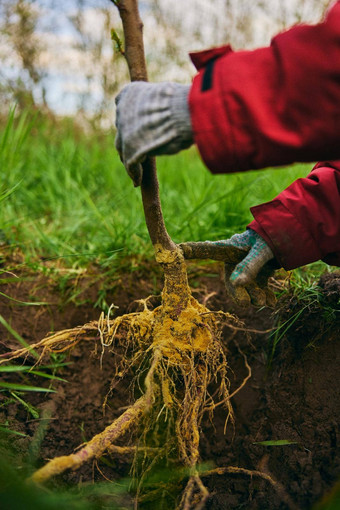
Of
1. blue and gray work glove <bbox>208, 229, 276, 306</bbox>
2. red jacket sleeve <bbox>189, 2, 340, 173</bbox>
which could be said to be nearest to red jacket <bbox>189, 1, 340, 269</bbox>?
red jacket sleeve <bbox>189, 2, 340, 173</bbox>

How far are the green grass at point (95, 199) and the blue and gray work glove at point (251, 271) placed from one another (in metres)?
0.41

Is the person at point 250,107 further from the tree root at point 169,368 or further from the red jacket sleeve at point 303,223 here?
→ the tree root at point 169,368

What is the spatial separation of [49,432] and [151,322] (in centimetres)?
47

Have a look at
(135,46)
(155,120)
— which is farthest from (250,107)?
(135,46)

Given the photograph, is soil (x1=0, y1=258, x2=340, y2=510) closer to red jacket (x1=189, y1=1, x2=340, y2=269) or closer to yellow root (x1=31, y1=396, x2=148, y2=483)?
yellow root (x1=31, y1=396, x2=148, y2=483)

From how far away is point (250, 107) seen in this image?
32.1 inches

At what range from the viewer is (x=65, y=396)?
140cm

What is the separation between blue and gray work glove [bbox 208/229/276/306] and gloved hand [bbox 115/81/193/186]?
A: 0.41 meters

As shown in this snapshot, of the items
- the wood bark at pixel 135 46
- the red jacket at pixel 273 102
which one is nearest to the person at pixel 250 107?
the red jacket at pixel 273 102

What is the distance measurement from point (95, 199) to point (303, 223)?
1671mm

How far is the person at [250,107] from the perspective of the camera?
820 mm

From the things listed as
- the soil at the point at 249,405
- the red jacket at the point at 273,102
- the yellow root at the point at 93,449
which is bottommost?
the soil at the point at 249,405

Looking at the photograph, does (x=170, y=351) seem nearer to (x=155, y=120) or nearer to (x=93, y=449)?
(x=93, y=449)

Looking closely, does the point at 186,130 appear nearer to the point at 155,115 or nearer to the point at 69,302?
the point at 155,115
